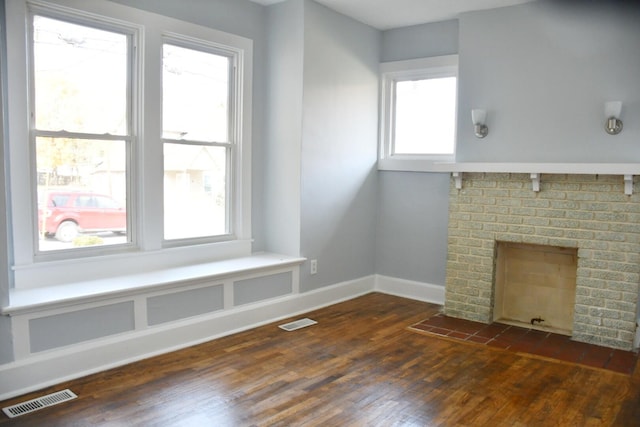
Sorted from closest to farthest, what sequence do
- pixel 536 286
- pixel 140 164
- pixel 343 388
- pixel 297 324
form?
pixel 343 388, pixel 140 164, pixel 297 324, pixel 536 286

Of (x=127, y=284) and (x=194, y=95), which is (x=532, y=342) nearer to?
(x=127, y=284)

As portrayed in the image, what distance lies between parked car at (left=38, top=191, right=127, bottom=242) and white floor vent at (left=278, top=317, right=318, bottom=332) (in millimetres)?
1483

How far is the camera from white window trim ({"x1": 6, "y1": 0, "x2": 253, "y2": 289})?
312 centimetres

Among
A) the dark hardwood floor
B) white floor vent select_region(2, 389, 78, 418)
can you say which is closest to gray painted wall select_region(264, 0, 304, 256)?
the dark hardwood floor

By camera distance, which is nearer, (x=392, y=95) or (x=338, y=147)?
(x=338, y=147)

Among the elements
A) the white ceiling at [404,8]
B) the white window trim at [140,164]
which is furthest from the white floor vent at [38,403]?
the white ceiling at [404,8]

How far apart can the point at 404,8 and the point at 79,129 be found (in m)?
A: 2.90

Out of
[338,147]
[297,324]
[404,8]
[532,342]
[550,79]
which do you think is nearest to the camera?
[532,342]

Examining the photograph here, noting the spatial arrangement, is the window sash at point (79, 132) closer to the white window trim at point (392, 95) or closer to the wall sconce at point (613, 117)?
the white window trim at point (392, 95)

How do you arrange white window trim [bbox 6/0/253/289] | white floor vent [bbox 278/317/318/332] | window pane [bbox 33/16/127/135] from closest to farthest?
1. white window trim [bbox 6/0/253/289]
2. window pane [bbox 33/16/127/135]
3. white floor vent [bbox 278/317/318/332]

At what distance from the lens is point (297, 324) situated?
14.0 ft

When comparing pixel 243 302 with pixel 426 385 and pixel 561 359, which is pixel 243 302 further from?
pixel 561 359

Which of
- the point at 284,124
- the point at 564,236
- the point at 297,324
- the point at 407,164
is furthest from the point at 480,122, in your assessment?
the point at 297,324

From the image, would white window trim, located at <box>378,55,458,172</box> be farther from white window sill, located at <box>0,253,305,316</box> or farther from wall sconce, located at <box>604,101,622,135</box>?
white window sill, located at <box>0,253,305,316</box>
